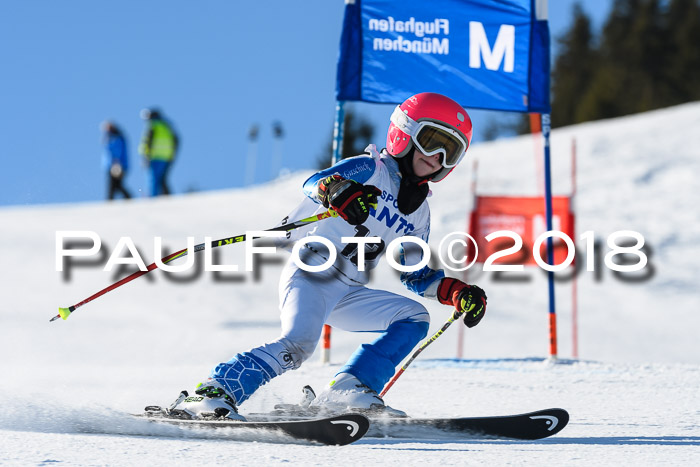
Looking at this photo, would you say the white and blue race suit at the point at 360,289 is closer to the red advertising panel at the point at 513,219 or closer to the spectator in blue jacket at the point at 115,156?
the red advertising panel at the point at 513,219

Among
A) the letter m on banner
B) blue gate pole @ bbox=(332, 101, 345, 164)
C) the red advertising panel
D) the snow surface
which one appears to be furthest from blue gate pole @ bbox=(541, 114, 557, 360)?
the red advertising panel

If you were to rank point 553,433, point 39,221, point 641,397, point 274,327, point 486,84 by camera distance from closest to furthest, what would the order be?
point 553,433 < point 641,397 < point 486,84 < point 274,327 < point 39,221

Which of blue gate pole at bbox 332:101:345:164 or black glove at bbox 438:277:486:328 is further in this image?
blue gate pole at bbox 332:101:345:164

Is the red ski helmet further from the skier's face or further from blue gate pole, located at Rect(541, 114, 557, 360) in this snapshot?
blue gate pole, located at Rect(541, 114, 557, 360)

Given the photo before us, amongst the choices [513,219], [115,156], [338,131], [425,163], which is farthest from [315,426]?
[115,156]

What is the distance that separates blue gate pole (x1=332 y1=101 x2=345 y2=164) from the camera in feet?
18.6

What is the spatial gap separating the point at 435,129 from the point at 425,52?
233 centimetres

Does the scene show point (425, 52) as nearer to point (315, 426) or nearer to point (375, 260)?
point (375, 260)

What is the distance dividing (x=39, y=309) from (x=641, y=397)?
6.25 metres

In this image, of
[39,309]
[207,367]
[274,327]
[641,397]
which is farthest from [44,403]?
[39,309]

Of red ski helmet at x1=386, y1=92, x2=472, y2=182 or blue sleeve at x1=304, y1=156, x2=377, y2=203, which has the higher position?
red ski helmet at x1=386, y1=92, x2=472, y2=182

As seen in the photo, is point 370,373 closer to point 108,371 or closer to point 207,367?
point 207,367

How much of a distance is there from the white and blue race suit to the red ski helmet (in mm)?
157

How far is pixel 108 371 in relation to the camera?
5516mm
